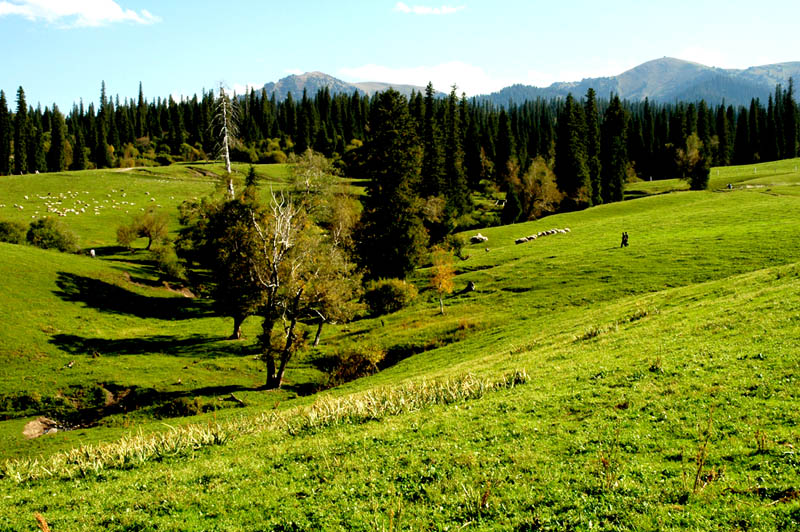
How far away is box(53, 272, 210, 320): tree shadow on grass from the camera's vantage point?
177ft

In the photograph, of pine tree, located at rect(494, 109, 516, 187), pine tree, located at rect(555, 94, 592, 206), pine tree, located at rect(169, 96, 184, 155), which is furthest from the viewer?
pine tree, located at rect(169, 96, 184, 155)

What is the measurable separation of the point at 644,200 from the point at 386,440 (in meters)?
95.7

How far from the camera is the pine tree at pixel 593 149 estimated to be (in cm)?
11319

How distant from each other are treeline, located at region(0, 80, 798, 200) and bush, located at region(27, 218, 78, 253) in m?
61.2

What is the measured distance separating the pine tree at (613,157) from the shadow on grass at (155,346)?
97308mm

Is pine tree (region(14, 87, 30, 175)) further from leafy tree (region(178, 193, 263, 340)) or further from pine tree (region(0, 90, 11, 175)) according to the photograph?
leafy tree (region(178, 193, 263, 340))

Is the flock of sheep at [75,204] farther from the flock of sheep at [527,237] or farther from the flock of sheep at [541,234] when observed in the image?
the flock of sheep at [541,234]

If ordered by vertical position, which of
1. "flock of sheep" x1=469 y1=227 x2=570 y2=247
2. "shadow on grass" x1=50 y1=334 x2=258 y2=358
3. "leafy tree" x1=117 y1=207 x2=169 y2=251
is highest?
"leafy tree" x1=117 y1=207 x2=169 y2=251

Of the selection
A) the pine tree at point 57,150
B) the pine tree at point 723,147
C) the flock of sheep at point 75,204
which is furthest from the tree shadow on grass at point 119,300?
the pine tree at point 723,147

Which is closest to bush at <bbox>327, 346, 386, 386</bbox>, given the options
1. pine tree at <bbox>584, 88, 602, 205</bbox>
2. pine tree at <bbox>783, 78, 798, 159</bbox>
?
pine tree at <bbox>584, 88, 602, 205</bbox>

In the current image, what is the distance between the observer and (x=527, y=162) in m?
156

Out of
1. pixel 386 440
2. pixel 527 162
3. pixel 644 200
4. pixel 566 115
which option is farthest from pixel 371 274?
pixel 527 162

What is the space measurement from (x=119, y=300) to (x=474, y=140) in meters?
107

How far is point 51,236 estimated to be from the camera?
7031 centimetres
